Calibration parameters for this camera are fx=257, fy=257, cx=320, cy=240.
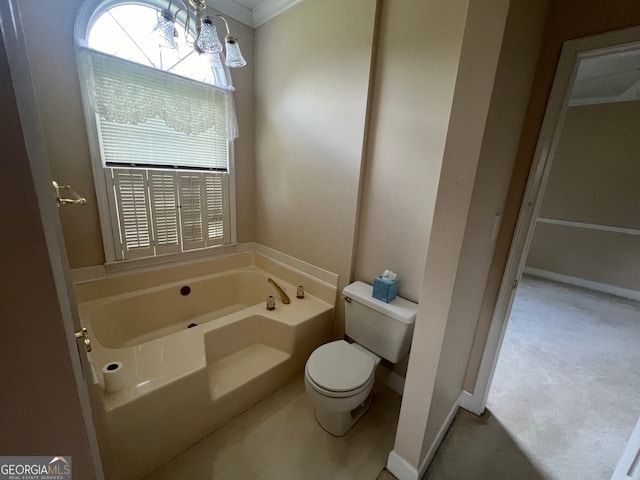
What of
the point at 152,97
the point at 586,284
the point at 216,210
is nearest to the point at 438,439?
the point at 216,210

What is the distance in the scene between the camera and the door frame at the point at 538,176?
1.09 metres

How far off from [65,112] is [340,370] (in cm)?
233

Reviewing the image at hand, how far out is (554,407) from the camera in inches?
67.5

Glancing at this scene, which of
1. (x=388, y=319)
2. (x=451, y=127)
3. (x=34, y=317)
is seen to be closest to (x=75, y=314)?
(x=34, y=317)

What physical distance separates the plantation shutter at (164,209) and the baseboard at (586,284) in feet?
16.5

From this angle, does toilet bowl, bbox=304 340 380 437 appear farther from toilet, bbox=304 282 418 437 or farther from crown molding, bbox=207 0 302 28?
crown molding, bbox=207 0 302 28

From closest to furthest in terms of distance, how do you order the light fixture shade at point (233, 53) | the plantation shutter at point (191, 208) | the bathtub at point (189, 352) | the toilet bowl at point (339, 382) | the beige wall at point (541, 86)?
the beige wall at point (541, 86) → the bathtub at point (189, 352) → the toilet bowl at point (339, 382) → the light fixture shade at point (233, 53) → the plantation shutter at point (191, 208)

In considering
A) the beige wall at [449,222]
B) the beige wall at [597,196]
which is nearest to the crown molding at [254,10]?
the beige wall at [449,222]

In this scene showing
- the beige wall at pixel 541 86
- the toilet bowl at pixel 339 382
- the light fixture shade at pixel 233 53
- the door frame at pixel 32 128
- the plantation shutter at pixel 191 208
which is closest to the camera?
the door frame at pixel 32 128

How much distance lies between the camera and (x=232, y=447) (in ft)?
4.57

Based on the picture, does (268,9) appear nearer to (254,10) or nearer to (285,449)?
(254,10)

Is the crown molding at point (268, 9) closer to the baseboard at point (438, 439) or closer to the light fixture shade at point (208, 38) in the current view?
the light fixture shade at point (208, 38)

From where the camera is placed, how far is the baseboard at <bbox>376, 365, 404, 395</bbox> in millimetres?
1802

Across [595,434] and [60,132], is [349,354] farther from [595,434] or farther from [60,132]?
[60,132]
